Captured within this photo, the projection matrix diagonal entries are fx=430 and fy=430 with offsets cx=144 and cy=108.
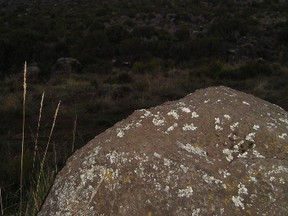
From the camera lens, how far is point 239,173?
2074 mm

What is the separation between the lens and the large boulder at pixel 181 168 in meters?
1.97

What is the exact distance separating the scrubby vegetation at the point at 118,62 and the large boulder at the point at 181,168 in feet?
5.47

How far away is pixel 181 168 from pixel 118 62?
729 inches

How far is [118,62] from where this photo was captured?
66.9ft

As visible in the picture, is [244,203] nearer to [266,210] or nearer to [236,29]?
[266,210]

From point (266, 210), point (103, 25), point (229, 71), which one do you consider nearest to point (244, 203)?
point (266, 210)

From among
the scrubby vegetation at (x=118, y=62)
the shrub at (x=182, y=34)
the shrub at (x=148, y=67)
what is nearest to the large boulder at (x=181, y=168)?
the scrubby vegetation at (x=118, y=62)

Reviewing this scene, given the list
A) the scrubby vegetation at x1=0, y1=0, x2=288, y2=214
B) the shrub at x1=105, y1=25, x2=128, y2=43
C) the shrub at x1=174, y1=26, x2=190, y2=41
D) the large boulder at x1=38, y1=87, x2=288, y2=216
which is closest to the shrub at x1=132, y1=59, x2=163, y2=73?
Answer: the scrubby vegetation at x1=0, y1=0, x2=288, y2=214

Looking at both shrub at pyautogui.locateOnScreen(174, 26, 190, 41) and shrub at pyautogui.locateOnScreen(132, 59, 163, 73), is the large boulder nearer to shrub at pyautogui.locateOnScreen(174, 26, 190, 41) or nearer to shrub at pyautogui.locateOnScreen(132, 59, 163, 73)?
shrub at pyautogui.locateOnScreen(132, 59, 163, 73)

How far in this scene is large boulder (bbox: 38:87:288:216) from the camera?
197 cm

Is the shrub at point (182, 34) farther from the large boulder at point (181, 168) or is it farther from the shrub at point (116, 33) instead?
the large boulder at point (181, 168)

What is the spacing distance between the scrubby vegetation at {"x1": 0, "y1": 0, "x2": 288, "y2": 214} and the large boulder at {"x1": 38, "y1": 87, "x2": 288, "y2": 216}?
1.67 m

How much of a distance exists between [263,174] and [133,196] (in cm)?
63

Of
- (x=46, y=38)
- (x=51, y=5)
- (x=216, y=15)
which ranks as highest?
(x=46, y=38)
